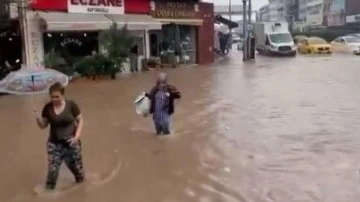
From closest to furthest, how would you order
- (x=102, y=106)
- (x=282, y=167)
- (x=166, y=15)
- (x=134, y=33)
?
(x=282, y=167), (x=102, y=106), (x=134, y=33), (x=166, y=15)

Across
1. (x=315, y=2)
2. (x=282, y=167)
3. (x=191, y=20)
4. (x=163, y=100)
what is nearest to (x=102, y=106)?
(x=163, y=100)

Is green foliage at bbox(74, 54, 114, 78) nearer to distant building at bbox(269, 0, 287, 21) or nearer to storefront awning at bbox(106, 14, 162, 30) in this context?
storefront awning at bbox(106, 14, 162, 30)

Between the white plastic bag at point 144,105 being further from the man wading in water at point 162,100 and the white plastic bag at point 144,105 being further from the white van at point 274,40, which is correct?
the white van at point 274,40

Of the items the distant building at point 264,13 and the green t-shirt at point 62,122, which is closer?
the green t-shirt at point 62,122

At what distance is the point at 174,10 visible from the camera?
35562 millimetres

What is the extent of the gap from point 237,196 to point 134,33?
24.6 metres

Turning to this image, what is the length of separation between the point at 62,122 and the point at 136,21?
75.9 feet

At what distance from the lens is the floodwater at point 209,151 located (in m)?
7.93

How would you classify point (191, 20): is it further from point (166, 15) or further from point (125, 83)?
point (125, 83)

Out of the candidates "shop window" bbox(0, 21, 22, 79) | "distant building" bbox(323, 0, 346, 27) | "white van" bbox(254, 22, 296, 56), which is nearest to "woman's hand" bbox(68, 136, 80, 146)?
"shop window" bbox(0, 21, 22, 79)

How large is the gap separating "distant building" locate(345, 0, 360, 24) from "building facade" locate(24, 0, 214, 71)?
6250 cm

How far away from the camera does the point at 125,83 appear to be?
24219 mm

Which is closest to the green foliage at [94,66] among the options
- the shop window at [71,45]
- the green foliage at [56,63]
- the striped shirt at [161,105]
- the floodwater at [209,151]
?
the green foliage at [56,63]

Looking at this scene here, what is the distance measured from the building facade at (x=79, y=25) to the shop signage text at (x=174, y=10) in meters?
0.11
